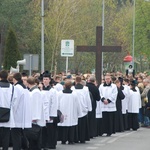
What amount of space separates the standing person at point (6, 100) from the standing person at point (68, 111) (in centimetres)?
435

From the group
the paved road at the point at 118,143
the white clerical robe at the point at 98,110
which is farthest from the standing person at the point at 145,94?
the white clerical robe at the point at 98,110

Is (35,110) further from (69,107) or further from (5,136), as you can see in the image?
(69,107)

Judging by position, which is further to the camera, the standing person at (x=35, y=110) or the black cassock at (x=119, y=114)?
the black cassock at (x=119, y=114)

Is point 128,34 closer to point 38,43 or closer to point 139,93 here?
point 38,43

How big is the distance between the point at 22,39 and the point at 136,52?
653 inches

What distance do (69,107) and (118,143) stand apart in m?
1.93

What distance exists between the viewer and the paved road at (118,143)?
20.4m

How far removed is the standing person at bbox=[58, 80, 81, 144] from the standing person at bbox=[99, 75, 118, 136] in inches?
122

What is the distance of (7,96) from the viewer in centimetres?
1638

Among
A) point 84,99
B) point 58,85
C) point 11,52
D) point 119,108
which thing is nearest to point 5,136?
point 84,99

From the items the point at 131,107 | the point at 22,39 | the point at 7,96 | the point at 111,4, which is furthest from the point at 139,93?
the point at 111,4

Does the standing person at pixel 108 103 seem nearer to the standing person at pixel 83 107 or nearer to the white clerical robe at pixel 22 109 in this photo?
the standing person at pixel 83 107

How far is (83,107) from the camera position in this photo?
71.2 ft

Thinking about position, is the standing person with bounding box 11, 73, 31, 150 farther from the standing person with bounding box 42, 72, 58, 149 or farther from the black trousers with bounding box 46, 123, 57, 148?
the black trousers with bounding box 46, 123, 57, 148
